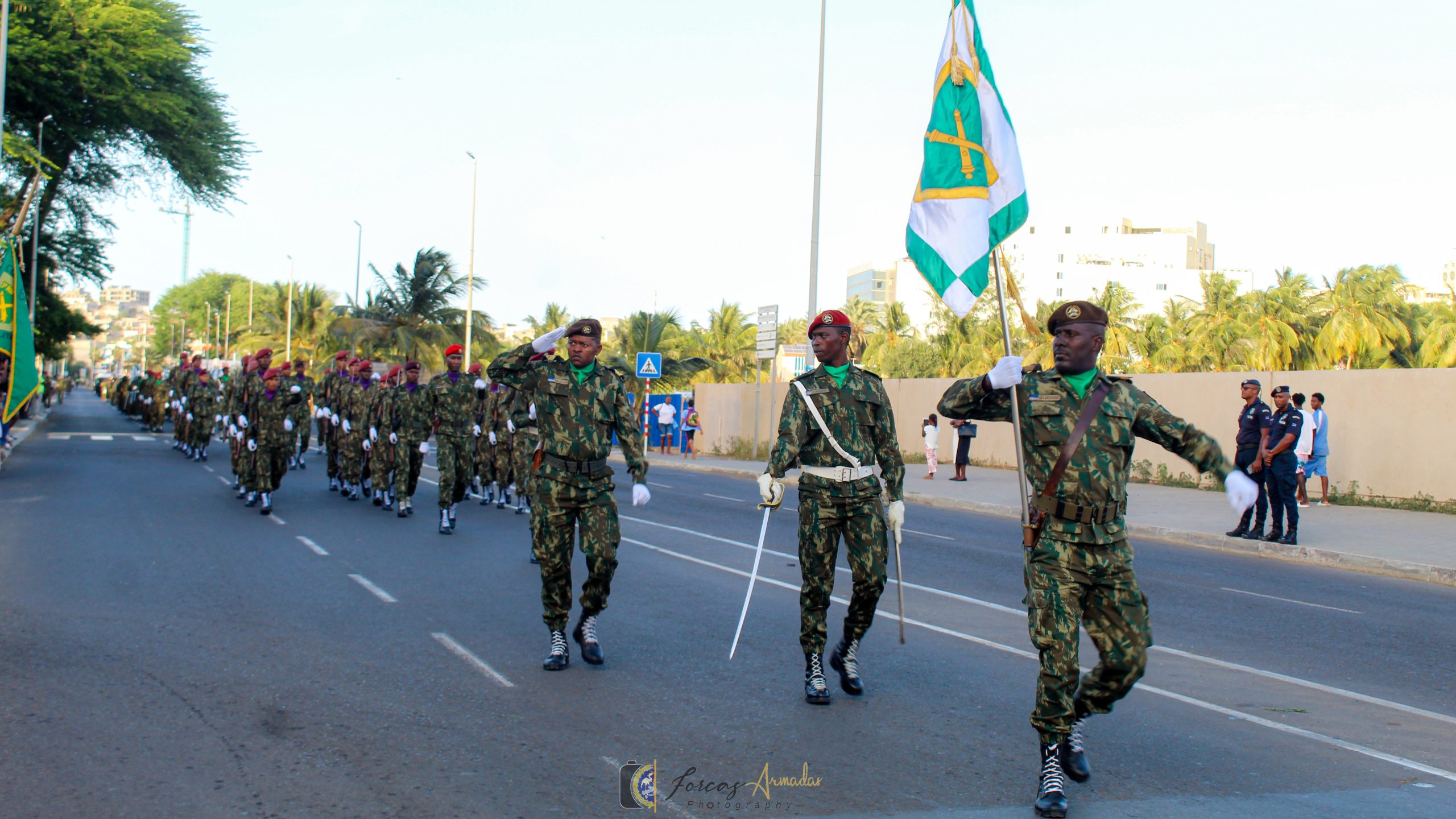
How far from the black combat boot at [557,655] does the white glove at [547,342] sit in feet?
5.42

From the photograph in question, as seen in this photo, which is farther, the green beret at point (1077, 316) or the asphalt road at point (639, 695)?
the green beret at point (1077, 316)

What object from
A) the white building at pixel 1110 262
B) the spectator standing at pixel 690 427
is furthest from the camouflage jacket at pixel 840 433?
the white building at pixel 1110 262

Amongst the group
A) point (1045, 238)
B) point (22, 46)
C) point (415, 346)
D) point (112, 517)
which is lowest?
point (112, 517)

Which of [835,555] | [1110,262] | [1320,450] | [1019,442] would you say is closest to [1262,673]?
[835,555]

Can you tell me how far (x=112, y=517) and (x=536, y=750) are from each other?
11.1 meters

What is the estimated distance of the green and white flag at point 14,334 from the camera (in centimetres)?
1033

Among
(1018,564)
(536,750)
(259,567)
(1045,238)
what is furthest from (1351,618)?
(1045,238)

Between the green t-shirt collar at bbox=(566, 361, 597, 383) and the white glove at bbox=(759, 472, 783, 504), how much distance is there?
1.37 meters

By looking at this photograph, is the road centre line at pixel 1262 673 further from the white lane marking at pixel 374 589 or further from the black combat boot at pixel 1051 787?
the white lane marking at pixel 374 589

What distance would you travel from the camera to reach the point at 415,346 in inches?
1912

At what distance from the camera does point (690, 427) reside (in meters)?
35.5

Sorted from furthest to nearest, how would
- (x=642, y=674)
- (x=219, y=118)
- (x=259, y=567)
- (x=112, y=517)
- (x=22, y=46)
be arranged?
1. (x=219, y=118)
2. (x=22, y=46)
3. (x=112, y=517)
4. (x=259, y=567)
5. (x=642, y=674)

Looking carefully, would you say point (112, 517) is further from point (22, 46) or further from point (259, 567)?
point (22, 46)

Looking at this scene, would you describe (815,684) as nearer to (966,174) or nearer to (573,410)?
(573,410)
